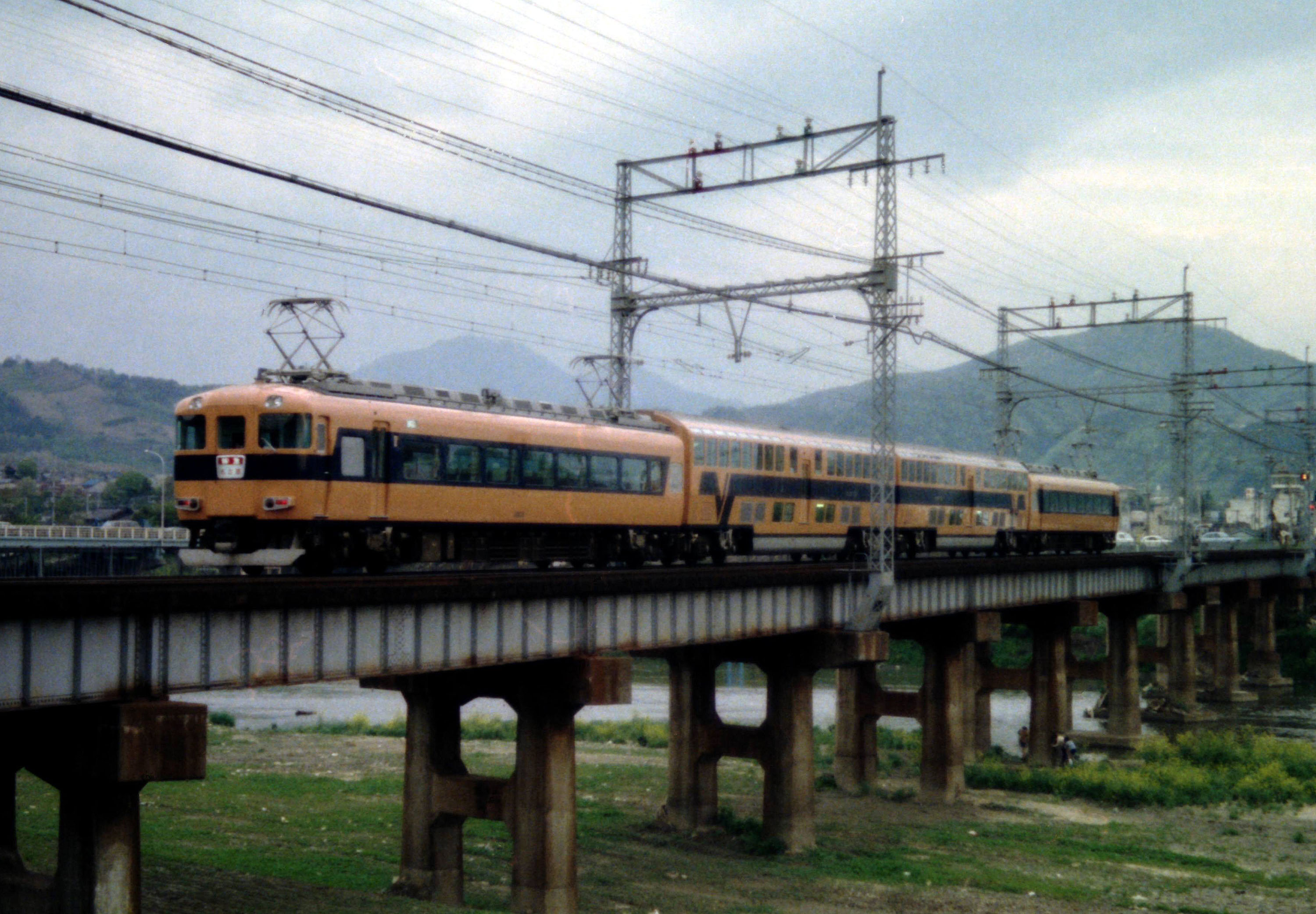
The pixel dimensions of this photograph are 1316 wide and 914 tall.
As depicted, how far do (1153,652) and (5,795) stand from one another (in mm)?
64694

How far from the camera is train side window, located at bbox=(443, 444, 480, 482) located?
92.7 ft

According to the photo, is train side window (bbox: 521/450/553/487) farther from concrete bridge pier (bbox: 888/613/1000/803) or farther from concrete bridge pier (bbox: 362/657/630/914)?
concrete bridge pier (bbox: 888/613/1000/803)

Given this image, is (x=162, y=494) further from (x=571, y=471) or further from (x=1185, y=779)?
(x=1185, y=779)

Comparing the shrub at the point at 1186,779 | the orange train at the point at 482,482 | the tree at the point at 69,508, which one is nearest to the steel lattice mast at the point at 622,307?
the orange train at the point at 482,482

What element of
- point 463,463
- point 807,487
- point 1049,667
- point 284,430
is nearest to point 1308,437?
point 1049,667

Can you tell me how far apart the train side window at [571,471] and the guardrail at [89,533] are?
29487 millimetres

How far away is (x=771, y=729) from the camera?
35.9 meters

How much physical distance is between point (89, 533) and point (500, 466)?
4352cm

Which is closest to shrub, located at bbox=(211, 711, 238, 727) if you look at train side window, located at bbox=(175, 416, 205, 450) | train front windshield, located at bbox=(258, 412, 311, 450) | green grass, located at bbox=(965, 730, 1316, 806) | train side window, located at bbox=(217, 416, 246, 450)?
green grass, located at bbox=(965, 730, 1316, 806)

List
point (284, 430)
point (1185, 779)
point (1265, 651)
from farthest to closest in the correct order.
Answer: point (1265, 651) < point (1185, 779) < point (284, 430)

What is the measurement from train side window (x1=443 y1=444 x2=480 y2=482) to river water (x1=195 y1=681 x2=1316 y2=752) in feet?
118

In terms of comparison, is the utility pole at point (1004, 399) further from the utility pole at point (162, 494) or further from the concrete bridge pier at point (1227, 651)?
the utility pole at point (162, 494)

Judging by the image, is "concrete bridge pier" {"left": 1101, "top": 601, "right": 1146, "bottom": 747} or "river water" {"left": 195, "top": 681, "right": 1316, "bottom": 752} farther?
"river water" {"left": 195, "top": 681, "right": 1316, "bottom": 752}

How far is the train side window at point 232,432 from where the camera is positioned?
25281 mm
